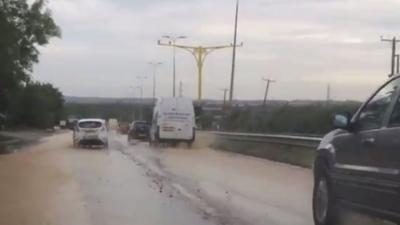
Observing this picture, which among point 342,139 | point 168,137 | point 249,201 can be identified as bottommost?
point 168,137

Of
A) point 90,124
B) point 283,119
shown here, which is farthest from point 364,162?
point 283,119

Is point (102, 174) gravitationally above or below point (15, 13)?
below

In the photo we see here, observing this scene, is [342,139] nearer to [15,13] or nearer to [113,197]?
[113,197]

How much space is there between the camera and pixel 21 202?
15.0 meters

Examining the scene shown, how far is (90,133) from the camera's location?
44.4 meters

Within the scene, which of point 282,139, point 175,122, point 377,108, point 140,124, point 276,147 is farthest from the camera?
point 140,124

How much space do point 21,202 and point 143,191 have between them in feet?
9.79

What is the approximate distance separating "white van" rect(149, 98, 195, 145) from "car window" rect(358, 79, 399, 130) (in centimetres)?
3722

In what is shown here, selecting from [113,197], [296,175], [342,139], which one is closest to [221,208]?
[113,197]

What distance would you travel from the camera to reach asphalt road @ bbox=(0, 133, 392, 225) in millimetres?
12523

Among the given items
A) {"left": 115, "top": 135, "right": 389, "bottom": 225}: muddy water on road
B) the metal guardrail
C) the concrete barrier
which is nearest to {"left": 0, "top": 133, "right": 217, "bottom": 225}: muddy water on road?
{"left": 115, "top": 135, "right": 389, "bottom": 225}: muddy water on road

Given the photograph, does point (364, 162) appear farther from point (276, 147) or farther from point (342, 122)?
point (276, 147)

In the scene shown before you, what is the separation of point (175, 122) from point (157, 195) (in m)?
30.7

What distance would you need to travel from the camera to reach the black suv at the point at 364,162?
8227 millimetres
